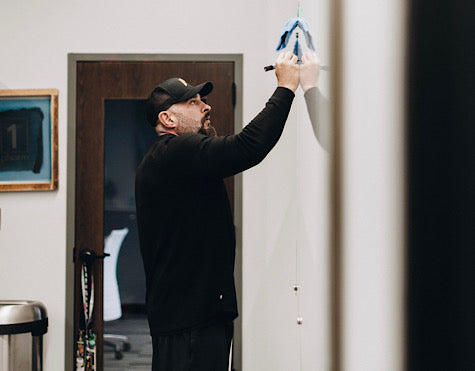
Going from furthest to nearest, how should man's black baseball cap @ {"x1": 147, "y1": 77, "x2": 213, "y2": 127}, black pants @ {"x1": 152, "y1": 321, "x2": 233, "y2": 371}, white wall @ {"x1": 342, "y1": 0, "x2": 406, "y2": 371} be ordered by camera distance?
man's black baseball cap @ {"x1": 147, "y1": 77, "x2": 213, "y2": 127}
black pants @ {"x1": 152, "y1": 321, "x2": 233, "y2": 371}
white wall @ {"x1": 342, "y1": 0, "x2": 406, "y2": 371}

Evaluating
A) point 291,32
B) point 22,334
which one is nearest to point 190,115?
point 291,32

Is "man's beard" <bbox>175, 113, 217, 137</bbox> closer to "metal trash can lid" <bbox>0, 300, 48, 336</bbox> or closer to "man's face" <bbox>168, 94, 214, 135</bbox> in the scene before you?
"man's face" <bbox>168, 94, 214, 135</bbox>

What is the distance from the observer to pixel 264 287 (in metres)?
2.59

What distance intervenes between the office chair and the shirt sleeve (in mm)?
1409

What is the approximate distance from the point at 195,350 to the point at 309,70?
84 centimetres

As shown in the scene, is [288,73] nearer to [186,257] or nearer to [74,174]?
[186,257]

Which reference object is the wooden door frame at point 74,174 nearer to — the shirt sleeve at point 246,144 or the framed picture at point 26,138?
the framed picture at point 26,138

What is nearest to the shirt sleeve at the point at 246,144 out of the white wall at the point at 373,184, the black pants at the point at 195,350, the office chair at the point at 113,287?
the white wall at the point at 373,184

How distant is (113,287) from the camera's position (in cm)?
266

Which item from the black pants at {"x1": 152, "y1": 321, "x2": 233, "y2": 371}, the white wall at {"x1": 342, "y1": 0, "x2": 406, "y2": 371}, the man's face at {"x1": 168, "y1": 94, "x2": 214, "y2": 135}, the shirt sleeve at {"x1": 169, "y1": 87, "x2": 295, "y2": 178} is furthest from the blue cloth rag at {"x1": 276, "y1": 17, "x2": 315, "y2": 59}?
the black pants at {"x1": 152, "y1": 321, "x2": 233, "y2": 371}

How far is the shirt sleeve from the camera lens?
1.32 m

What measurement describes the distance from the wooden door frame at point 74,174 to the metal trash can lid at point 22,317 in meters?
0.19

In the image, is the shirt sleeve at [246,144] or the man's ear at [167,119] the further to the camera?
the man's ear at [167,119]

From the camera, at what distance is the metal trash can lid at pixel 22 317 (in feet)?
7.63
